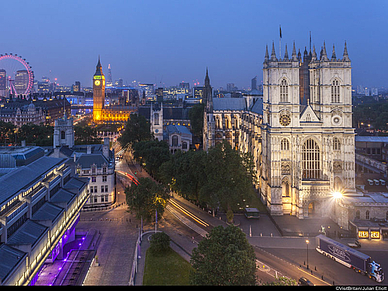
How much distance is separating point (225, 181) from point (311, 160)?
17884mm

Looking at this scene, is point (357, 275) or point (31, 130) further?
point (31, 130)

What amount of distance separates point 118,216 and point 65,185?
44.5 ft

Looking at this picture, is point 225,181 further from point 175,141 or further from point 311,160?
point 175,141

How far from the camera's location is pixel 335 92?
63844 mm

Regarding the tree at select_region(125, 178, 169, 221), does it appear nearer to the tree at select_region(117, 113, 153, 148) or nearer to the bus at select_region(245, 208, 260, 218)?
the bus at select_region(245, 208, 260, 218)

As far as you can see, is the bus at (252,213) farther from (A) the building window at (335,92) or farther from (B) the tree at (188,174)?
(A) the building window at (335,92)

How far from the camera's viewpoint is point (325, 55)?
209 ft

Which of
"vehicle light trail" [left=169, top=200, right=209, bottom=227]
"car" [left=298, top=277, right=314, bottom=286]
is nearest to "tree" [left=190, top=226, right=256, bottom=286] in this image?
"car" [left=298, top=277, right=314, bottom=286]

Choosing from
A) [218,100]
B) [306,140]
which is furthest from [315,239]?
[218,100]

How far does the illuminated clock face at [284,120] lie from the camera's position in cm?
6425

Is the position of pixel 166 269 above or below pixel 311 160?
below

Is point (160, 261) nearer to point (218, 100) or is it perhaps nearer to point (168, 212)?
point (168, 212)

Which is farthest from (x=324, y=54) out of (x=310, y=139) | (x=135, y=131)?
(x=135, y=131)

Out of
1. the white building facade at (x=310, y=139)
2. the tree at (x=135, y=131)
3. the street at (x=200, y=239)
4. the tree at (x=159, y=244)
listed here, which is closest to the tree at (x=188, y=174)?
the street at (x=200, y=239)
